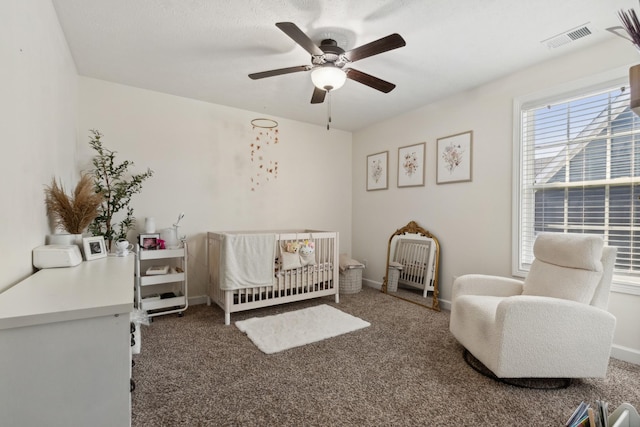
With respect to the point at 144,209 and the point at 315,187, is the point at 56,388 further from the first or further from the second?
the point at 315,187

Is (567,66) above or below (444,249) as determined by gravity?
above

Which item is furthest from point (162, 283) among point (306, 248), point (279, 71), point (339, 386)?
point (279, 71)

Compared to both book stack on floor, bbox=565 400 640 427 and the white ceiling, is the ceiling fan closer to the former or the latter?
the white ceiling

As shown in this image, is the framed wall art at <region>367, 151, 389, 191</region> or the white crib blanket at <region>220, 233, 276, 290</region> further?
the framed wall art at <region>367, 151, 389, 191</region>

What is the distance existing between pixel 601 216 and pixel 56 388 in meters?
3.28

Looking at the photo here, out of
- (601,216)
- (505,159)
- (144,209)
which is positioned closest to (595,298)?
(601,216)

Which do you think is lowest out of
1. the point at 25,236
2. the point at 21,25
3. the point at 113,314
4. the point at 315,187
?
the point at 113,314

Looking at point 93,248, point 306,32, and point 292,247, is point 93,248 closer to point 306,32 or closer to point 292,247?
point 292,247

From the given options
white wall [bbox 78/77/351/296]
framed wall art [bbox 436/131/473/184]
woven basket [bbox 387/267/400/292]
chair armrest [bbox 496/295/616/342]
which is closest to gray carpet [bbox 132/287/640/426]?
chair armrest [bbox 496/295/616/342]

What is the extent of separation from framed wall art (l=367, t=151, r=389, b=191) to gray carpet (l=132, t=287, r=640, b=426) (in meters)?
2.15

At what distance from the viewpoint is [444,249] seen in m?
3.38

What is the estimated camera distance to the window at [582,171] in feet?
7.12

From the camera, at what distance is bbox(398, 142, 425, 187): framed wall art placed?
363 cm

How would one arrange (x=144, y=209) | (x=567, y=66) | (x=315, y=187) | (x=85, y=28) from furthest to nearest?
1. (x=315, y=187)
2. (x=144, y=209)
3. (x=567, y=66)
4. (x=85, y=28)
